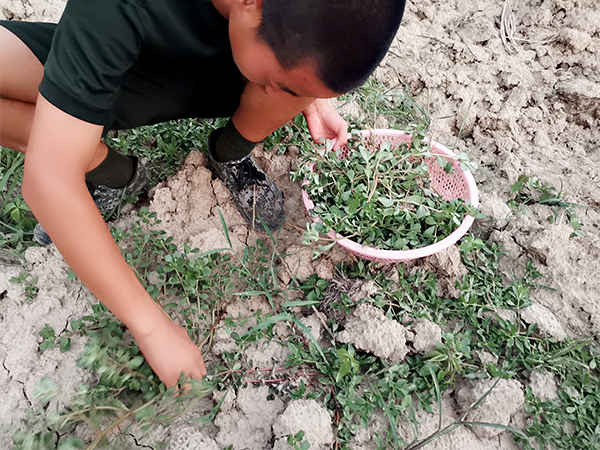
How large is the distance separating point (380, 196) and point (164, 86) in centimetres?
86

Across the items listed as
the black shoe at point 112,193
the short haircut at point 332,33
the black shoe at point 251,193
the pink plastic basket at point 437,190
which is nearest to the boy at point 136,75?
the short haircut at point 332,33

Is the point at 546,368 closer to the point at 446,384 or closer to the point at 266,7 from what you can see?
the point at 446,384

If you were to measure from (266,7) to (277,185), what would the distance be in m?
1.02

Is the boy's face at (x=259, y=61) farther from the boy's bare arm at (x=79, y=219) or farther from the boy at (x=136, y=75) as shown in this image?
the boy's bare arm at (x=79, y=219)

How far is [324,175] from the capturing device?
Answer: 1.66m

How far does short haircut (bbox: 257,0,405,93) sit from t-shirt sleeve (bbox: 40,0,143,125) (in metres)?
0.37

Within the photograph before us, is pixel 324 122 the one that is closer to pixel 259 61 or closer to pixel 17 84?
pixel 259 61

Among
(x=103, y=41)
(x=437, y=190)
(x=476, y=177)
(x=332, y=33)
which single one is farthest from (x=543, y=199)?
(x=103, y=41)

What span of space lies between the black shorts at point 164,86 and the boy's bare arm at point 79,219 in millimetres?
348

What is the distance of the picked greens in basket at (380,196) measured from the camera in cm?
152

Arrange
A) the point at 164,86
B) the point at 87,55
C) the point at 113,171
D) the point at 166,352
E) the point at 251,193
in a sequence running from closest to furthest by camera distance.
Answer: the point at 87,55 < the point at 166,352 < the point at 164,86 < the point at 113,171 < the point at 251,193

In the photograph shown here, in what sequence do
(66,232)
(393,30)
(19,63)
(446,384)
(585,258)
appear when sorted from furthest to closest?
(585,258) → (446,384) → (19,63) → (66,232) → (393,30)

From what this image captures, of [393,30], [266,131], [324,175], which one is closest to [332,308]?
[324,175]

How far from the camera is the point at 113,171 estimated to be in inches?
61.5
